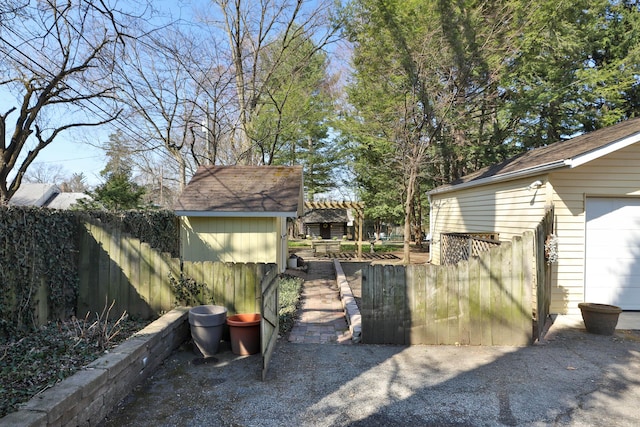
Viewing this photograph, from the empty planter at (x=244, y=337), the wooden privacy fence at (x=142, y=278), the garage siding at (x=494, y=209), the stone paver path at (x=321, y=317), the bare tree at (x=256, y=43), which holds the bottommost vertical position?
the stone paver path at (x=321, y=317)

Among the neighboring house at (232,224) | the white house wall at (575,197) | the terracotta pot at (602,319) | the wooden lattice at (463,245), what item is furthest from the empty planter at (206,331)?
the white house wall at (575,197)

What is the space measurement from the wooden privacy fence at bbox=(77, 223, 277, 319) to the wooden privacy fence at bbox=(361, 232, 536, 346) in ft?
6.02

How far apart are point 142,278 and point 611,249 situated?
8.28m

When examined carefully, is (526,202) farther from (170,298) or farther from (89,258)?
(89,258)

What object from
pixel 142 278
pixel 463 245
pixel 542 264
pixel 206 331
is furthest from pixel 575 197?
pixel 142 278

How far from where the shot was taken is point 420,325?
5.12m

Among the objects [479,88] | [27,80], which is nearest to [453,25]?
[479,88]

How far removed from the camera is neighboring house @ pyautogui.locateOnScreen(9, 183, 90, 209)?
2558 centimetres

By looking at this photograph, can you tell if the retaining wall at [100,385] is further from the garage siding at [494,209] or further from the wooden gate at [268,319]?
the garage siding at [494,209]

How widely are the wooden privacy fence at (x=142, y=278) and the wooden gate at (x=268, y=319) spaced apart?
74 centimetres

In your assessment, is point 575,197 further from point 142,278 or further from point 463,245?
point 142,278

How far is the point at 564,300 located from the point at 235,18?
14674 millimetres

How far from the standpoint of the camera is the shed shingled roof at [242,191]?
29.6 feet

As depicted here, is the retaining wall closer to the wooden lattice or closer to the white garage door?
the wooden lattice
